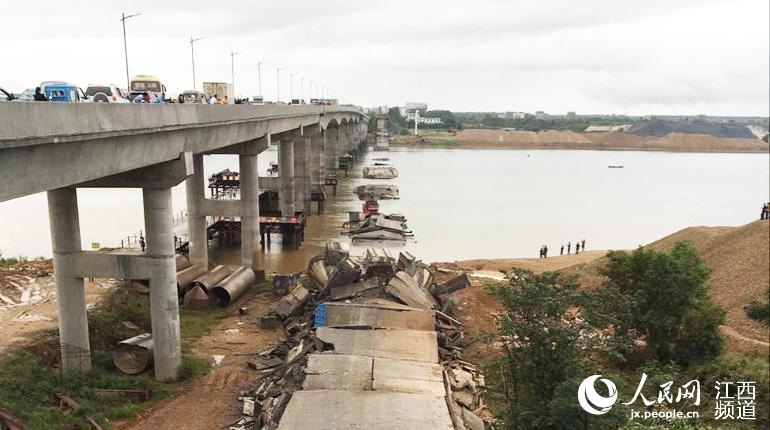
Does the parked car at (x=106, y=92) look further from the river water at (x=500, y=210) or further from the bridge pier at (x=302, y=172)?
the bridge pier at (x=302, y=172)

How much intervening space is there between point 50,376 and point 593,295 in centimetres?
1568

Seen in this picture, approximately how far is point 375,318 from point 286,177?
99.3 feet

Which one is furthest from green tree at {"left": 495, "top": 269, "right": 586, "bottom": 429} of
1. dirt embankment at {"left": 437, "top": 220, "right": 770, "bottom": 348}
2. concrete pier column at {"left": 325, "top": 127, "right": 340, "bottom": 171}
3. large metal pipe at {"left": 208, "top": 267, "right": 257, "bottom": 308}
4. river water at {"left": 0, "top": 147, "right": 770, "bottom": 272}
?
concrete pier column at {"left": 325, "top": 127, "right": 340, "bottom": 171}

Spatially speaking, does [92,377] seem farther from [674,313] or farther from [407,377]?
[674,313]

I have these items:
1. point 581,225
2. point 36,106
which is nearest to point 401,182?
point 581,225

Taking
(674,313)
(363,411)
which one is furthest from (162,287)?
(674,313)

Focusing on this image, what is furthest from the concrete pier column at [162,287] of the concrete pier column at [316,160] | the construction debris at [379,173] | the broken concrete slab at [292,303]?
the construction debris at [379,173]

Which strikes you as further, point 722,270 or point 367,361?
point 722,270

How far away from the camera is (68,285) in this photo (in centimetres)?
1839

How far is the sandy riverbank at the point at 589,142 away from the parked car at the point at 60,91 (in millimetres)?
166629

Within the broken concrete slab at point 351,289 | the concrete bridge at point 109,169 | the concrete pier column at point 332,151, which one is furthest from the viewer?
the concrete pier column at point 332,151

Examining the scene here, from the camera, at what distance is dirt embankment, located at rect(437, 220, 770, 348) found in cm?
2443

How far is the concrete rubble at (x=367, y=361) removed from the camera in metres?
13.8

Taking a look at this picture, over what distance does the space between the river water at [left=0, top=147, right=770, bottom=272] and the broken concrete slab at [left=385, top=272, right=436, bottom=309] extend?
15.6 meters
